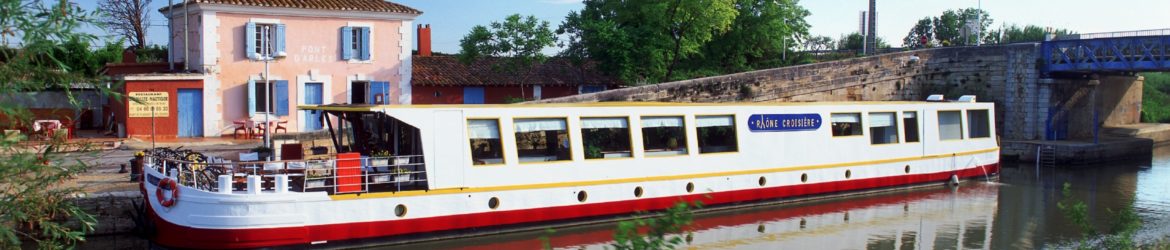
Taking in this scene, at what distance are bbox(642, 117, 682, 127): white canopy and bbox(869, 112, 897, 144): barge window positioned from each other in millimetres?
4187

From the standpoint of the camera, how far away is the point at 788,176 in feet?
52.5

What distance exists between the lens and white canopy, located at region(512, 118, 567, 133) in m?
13.0

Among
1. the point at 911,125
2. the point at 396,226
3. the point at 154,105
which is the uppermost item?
the point at 154,105

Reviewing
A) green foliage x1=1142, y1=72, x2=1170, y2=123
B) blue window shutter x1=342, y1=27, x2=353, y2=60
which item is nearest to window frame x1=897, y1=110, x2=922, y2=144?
blue window shutter x1=342, y1=27, x2=353, y2=60

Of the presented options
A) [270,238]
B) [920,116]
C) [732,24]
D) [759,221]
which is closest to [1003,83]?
[732,24]

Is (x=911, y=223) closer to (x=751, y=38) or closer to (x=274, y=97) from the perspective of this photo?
(x=274, y=97)

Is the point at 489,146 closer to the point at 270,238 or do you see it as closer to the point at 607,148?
the point at 607,148

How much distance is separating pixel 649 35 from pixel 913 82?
6.96 meters

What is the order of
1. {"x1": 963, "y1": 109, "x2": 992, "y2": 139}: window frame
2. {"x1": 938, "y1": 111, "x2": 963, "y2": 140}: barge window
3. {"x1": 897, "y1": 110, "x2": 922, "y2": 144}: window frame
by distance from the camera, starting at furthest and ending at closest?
{"x1": 963, "y1": 109, "x2": 992, "y2": 139}: window frame < {"x1": 938, "y1": 111, "x2": 963, "y2": 140}: barge window < {"x1": 897, "y1": 110, "x2": 922, "y2": 144}: window frame

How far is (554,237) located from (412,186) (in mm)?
1909

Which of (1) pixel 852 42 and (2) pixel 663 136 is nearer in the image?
(2) pixel 663 136

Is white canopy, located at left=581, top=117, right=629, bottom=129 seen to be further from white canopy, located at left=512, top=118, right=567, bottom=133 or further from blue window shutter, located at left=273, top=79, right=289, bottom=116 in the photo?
blue window shutter, located at left=273, top=79, right=289, bottom=116

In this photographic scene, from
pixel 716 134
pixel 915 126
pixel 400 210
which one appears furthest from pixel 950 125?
pixel 400 210

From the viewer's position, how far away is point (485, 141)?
1294 centimetres
